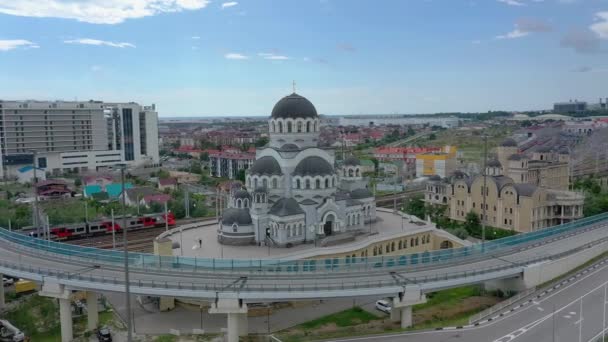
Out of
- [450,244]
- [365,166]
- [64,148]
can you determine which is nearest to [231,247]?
[450,244]

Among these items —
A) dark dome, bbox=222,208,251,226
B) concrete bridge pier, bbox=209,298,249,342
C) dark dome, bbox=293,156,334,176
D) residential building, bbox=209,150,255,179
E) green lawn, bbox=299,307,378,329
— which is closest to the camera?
concrete bridge pier, bbox=209,298,249,342

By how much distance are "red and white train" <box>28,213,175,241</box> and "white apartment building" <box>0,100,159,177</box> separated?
4522 cm

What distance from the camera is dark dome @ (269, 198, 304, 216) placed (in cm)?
3528

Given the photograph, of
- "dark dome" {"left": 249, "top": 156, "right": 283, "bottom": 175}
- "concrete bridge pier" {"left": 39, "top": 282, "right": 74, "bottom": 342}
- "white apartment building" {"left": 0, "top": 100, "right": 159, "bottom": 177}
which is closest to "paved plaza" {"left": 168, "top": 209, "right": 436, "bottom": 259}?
"dark dome" {"left": 249, "top": 156, "right": 283, "bottom": 175}

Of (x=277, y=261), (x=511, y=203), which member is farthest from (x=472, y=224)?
(x=277, y=261)

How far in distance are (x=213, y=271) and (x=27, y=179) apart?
71.5 meters

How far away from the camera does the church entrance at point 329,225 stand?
123ft

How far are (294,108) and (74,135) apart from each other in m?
71.0

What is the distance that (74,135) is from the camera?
311 ft

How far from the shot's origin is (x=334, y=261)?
28.6m

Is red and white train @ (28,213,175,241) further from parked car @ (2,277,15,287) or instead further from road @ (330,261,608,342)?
road @ (330,261,608,342)

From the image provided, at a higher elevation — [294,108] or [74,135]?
[294,108]

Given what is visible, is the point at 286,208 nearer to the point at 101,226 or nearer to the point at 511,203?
the point at 511,203

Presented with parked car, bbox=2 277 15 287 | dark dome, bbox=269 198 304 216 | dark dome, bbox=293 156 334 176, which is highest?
dark dome, bbox=293 156 334 176
